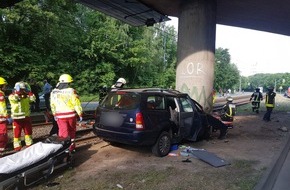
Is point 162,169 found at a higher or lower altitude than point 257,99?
lower

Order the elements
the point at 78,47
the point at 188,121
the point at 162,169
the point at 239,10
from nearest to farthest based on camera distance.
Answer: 1. the point at 162,169
2. the point at 188,121
3. the point at 239,10
4. the point at 78,47

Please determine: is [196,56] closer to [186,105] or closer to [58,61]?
[186,105]

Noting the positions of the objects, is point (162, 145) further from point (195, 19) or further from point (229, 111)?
point (195, 19)

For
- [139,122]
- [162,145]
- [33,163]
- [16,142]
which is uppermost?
[139,122]

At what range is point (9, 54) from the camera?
21.6 m

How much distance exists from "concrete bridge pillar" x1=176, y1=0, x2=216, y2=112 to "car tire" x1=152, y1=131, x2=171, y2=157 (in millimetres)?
5306

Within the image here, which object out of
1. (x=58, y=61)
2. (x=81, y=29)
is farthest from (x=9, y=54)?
(x=81, y=29)

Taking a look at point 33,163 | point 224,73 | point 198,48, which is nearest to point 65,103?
point 33,163

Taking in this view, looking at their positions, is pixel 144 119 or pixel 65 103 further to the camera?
pixel 144 119

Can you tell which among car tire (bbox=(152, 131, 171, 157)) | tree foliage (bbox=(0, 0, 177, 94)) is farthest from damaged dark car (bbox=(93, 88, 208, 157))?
tree foliage (bbox=(0, 0, 177, 94))

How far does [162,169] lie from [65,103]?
8.59 feet

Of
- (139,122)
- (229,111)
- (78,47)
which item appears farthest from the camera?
(78,47)

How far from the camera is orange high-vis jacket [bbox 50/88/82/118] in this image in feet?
22.5

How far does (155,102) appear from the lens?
307 inches
